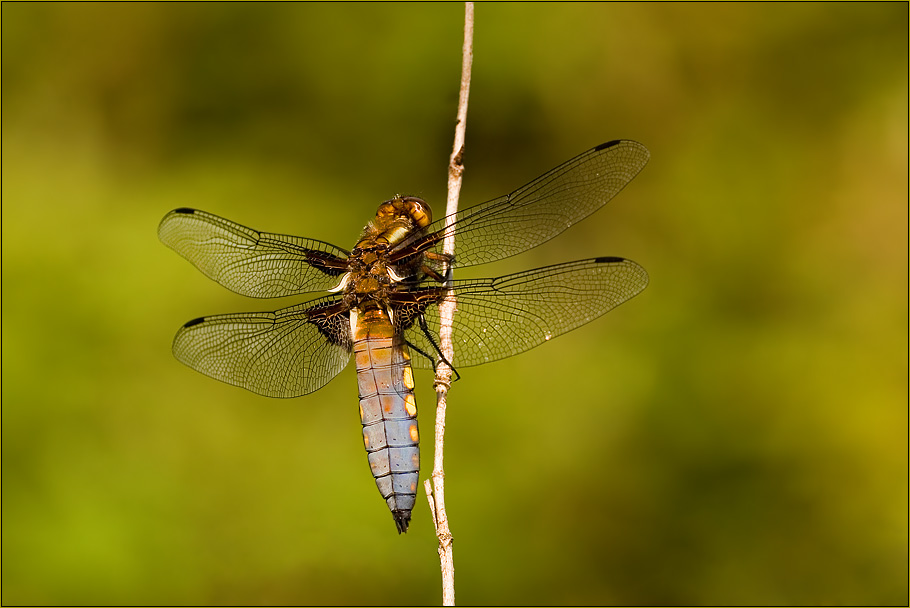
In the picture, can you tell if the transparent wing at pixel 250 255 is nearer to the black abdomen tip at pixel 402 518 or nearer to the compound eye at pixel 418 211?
the compound eye at pixel 418 211

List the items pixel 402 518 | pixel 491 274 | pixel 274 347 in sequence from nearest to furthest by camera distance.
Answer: pixel 402 518 → pixel 274 347 → pixel 491 274

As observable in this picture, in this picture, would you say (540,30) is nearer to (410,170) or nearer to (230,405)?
(410,170)

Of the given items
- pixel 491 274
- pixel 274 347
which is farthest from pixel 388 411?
pixel 491 274

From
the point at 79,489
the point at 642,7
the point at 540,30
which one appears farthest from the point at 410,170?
the point at 79,489

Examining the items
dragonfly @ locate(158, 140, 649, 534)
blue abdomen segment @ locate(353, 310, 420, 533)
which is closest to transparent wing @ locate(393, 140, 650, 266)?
dragonfly @ locate(158, 140, 649, 534)

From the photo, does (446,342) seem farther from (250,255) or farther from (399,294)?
(250,255)

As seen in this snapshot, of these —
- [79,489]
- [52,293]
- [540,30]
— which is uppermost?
[540,30]

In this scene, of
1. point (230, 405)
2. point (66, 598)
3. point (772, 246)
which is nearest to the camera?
point (66, 598)
